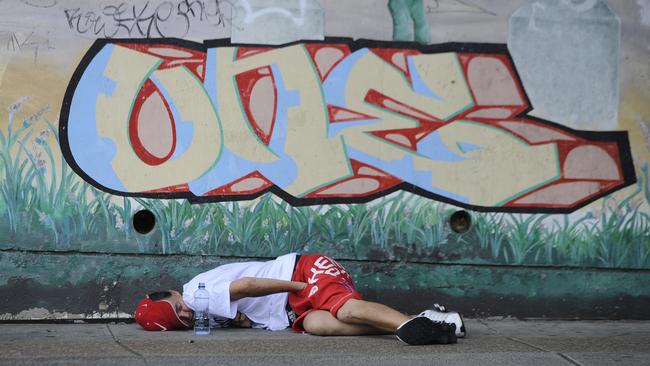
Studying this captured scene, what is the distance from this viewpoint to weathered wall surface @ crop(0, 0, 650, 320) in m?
6.90

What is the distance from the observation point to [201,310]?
6.53 meters

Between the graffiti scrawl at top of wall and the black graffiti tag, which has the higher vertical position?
the black graffiti tag

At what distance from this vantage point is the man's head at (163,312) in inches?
255

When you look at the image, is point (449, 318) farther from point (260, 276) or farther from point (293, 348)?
point (260, 276)

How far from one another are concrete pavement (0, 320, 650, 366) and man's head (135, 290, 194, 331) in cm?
9

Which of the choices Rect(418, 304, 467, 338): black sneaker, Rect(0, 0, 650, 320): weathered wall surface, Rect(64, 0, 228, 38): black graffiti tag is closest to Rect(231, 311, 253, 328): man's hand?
Rect(0, 0, 650, 320): weathered wall surface

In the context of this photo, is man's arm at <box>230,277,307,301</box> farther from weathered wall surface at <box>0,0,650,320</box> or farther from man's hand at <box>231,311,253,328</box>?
weathered wall surface at <box>0,0,650,320</box>

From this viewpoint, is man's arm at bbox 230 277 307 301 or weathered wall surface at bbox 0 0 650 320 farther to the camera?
weathered wall surface at bbox 0 0 650 320

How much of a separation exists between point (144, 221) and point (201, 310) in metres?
0.95

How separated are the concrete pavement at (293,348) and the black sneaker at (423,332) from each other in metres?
0.05

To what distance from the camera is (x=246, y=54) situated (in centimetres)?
713

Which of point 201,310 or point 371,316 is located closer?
point 371,316

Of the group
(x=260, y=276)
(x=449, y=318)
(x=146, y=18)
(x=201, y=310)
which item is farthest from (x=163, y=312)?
(x=146, y=18)

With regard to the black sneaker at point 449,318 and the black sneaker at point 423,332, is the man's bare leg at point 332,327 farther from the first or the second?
the black sneaker at point 423,332
